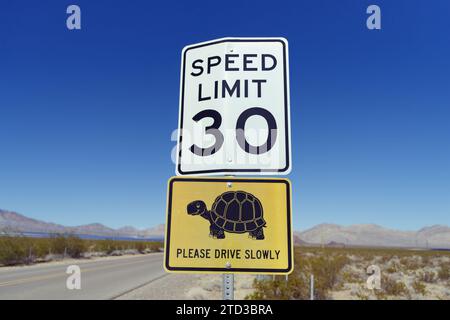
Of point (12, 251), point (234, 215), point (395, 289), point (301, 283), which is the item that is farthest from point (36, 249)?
point (234, 215)

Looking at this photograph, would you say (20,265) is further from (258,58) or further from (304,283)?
(258,58)

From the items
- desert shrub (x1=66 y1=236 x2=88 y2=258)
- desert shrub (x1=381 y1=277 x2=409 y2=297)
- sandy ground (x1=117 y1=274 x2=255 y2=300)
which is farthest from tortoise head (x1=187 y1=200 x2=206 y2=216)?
desert shrub (x1=66 y1=236 x2=88 y2=258)

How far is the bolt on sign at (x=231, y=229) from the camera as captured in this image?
1.51 meters

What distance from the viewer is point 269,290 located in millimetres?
11508

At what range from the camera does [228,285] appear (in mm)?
1537

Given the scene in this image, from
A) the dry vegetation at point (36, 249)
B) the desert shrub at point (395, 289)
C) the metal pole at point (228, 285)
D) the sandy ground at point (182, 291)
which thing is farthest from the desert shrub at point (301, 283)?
the dry vegetation at point (36, 249)

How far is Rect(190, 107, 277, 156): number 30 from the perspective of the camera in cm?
171

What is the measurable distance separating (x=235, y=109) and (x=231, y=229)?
66cm

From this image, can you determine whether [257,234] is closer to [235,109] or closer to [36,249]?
[235,109]

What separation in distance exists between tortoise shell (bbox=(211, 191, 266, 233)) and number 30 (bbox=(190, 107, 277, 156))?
0.29 meters

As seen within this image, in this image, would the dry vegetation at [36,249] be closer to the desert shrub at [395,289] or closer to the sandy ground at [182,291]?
the sandy ground at [182,291]

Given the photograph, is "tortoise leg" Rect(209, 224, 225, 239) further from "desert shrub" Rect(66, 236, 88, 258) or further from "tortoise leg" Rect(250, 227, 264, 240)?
"desert shrub" Rect(66, 236, 88, 258)
